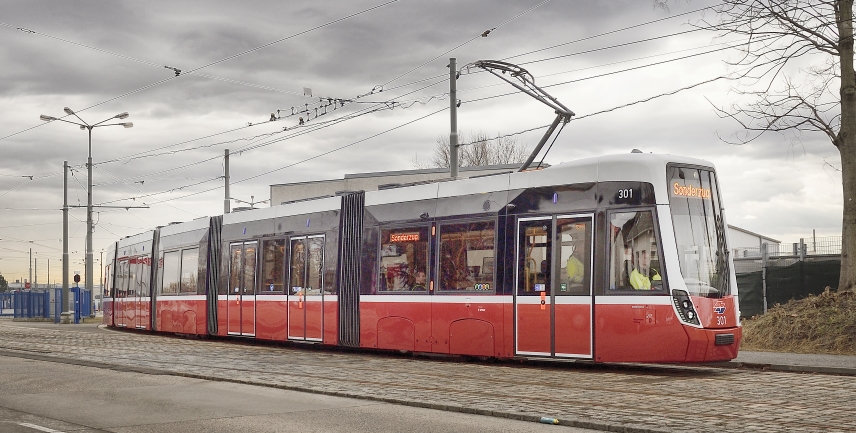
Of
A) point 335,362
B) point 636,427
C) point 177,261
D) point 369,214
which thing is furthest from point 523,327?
point 177,261

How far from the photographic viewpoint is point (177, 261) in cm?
2831

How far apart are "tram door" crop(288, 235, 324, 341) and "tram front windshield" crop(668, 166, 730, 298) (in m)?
8.72

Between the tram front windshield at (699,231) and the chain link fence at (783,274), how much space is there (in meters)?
10.8

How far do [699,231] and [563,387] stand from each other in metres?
3.73

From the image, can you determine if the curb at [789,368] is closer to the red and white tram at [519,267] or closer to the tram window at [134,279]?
the red and white tram at [519,267]

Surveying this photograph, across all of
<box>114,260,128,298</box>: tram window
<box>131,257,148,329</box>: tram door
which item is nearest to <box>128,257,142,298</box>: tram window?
<box>131,257,148,329</box>: tram door

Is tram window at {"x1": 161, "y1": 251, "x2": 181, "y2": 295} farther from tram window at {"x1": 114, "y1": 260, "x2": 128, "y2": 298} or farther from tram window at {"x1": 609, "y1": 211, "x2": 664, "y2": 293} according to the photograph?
tram window at {"x1": 609, "y1": 211, "x2": 664, "y2": 293}

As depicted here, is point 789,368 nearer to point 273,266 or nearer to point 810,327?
point 810,327

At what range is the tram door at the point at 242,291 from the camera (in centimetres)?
2359

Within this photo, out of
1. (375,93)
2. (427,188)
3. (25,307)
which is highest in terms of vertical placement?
(375,93)

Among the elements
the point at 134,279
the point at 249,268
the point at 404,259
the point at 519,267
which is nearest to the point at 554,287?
the point at 519,267

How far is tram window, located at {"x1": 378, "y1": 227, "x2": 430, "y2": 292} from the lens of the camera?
59.0 ft

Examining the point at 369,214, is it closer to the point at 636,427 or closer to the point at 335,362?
the point at 335,362

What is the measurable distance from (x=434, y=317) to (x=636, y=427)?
357 inches
